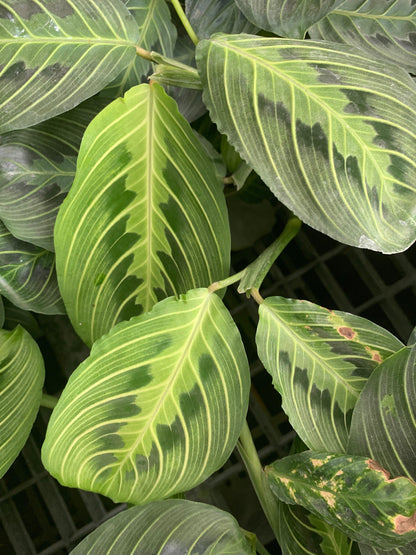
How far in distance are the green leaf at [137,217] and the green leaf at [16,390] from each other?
89mm

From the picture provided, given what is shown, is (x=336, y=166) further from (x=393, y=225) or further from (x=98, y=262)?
(x=98, y=262)

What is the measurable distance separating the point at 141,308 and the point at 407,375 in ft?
1.22

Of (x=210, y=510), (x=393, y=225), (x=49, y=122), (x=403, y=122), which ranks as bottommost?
(x=210, y=510)

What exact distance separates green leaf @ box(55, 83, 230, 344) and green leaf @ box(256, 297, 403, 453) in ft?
0.36

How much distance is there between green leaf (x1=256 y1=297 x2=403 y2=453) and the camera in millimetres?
775

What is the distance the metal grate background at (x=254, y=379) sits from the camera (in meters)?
1.06

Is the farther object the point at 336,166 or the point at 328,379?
the point at 328,379

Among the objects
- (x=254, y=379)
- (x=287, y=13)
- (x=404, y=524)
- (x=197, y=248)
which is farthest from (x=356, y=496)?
(x=287, y=13)

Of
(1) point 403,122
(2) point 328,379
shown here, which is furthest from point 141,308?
(1) point 403,122

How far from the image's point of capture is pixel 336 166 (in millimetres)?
673

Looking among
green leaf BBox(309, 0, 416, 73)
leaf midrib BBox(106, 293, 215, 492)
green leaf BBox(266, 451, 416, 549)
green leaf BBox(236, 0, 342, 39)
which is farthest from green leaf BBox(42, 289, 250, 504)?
green leaf BBox(309, 0, 416, 73)

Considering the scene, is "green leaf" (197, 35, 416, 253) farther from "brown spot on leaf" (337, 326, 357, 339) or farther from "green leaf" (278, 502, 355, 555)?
"green leaf" (278, 502, 355, 555)

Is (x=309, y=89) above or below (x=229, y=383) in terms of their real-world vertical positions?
above

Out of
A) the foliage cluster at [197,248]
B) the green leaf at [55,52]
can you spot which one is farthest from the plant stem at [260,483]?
the green leaf at [55,52]
